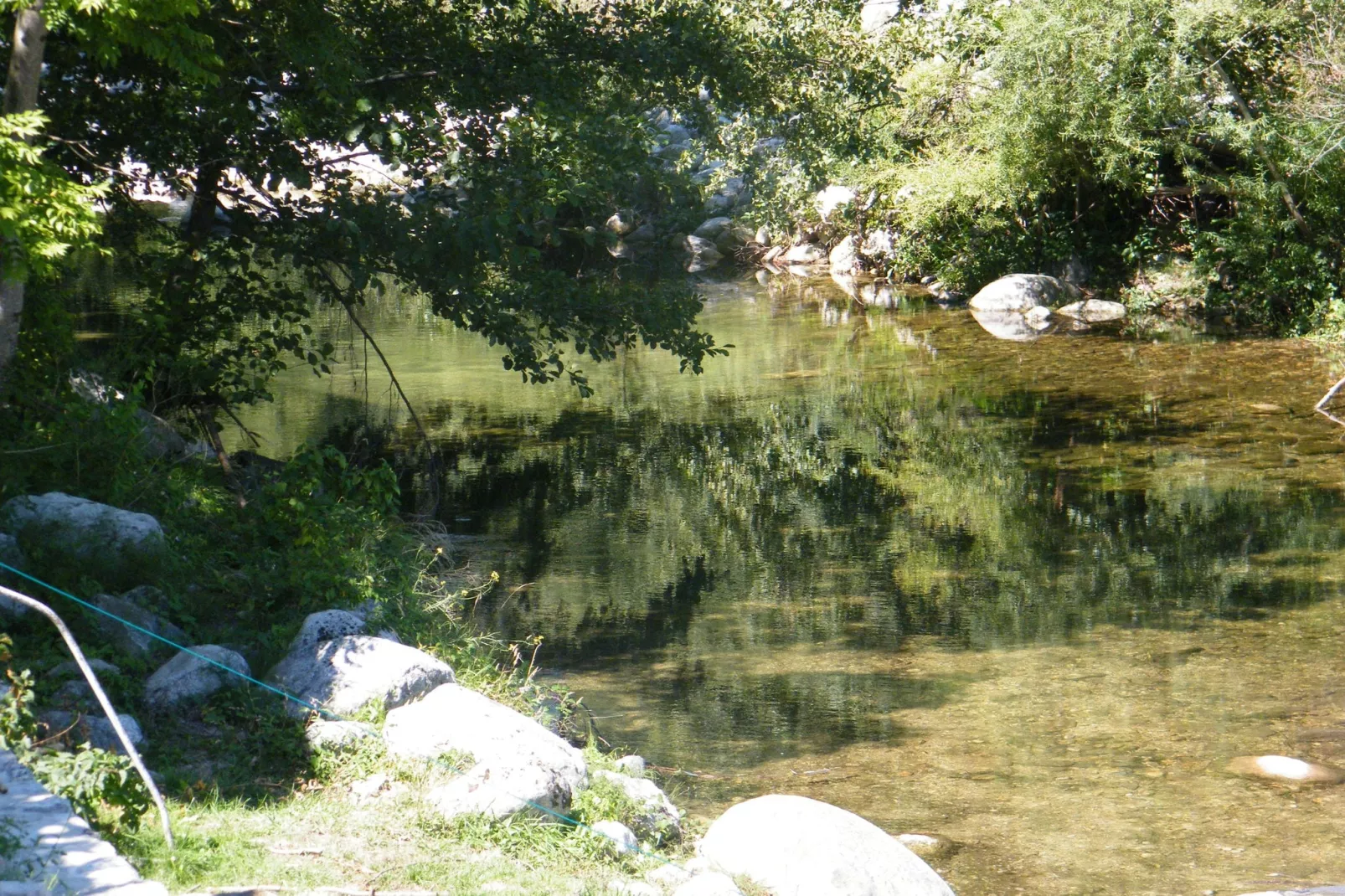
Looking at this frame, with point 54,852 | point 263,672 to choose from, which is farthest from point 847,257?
point 54,852

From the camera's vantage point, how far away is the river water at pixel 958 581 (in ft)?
19.8

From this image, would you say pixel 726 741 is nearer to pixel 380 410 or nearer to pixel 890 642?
pixel 890 642

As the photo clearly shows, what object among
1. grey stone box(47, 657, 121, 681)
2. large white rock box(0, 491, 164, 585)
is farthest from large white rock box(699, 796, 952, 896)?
large white rock box(0, 491, 164, 585)

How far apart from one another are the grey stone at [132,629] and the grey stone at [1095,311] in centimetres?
1686

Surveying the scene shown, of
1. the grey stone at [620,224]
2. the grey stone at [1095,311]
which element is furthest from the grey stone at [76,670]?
the grey stone at [620,224]

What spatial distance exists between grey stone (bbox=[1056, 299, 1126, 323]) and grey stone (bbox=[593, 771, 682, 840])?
53.4 feet

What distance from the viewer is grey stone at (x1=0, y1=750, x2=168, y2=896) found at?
3.38 m

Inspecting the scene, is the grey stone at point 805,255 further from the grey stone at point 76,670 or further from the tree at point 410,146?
the grey stone at point 76,670

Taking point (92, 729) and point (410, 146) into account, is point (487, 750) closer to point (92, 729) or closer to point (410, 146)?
point (92, 729)

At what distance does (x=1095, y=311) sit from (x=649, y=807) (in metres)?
16.8

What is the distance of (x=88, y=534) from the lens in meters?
6.06

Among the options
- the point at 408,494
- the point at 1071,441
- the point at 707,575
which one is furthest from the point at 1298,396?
the point at 408,494

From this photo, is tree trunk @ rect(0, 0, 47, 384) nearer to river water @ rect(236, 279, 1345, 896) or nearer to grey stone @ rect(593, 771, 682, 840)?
grey stone @ rect(593, 771, 682, 840)

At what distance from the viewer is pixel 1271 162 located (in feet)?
56.6
